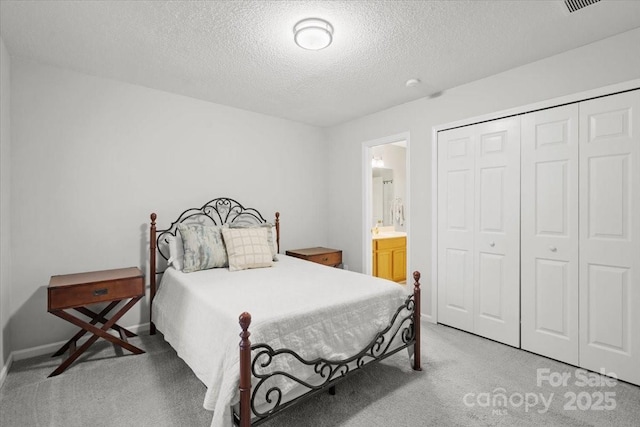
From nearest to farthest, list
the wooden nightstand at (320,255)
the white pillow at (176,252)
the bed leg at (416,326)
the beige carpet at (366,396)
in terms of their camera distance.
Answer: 1. the beige carpet at (366,396)
2. the bed leg at (416,326)
3. the white pillow at (176,252)
4. the wooden nightstand at (320,255)

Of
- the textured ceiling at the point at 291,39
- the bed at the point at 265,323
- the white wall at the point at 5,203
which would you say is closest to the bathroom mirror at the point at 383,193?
the textured ceiling at the point at 291,39

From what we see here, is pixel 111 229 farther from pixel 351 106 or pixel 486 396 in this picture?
pixel 486 396

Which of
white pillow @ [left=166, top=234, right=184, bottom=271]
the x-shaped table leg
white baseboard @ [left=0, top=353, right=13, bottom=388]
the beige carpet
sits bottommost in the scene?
the beige carpet

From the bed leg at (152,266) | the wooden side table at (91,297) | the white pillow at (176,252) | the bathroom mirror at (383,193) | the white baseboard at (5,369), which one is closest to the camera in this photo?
the white baseboard at (5,369)

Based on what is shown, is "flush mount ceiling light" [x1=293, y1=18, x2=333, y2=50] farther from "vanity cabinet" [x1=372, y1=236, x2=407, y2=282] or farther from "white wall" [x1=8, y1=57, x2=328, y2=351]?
"vanity cabinet" [x1=372, y1=236, x2=407, y2=282]

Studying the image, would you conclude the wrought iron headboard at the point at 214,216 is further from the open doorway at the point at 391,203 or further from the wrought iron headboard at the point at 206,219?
the open doorway at the point at 391,203

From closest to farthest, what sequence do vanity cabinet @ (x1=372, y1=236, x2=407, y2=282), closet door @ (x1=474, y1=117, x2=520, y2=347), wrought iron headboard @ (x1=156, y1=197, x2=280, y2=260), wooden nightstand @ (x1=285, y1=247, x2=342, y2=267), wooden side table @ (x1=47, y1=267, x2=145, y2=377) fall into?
wooden side table @ (x1=47, y1=267, x2=145, y2=377) < closet door @ (x1=474, y1=117, x2=520, y2=347) < wrought iron headboard @ (x1=156, y1=197, x2=280, y2=260) < wooden nightstand @ (x1=285, y1=247, x2=342, y2=267) < vanity cabinet @ (x1=372, y1=236, x2=407, y2=282)

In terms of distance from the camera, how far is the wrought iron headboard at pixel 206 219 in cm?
318

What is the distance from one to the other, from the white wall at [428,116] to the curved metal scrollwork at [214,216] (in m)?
1.28

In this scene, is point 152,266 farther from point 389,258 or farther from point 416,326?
point 389,258

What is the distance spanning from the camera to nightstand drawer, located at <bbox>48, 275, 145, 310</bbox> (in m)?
2.34

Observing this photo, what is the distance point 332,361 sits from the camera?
6.34 feet

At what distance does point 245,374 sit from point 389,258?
3.76 metres

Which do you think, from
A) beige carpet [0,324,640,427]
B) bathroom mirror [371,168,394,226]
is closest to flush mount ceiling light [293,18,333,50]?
beige carpet [0,324,640,427]
